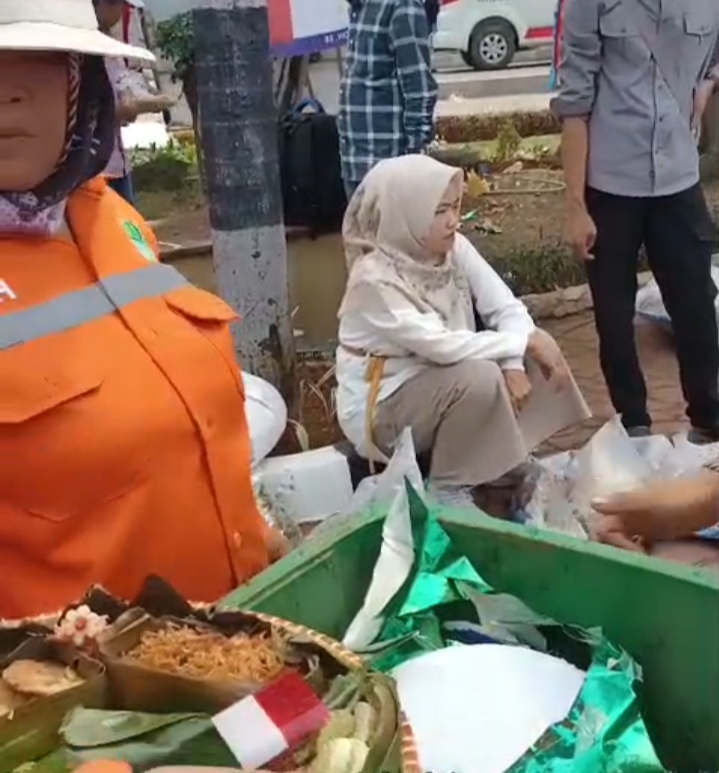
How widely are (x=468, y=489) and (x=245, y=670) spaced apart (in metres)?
2.52

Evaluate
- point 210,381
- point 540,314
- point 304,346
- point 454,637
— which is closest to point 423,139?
point 304,346

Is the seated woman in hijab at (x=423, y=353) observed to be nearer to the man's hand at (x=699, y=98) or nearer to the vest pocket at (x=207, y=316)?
the man's hand at (x=699, y=98)

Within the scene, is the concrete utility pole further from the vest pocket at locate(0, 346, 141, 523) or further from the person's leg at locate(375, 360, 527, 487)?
the vest pocket at locate(0, 346, 141, 523)

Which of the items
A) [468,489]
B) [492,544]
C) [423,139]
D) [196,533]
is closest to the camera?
[492,544]

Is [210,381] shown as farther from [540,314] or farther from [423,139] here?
[540,314]

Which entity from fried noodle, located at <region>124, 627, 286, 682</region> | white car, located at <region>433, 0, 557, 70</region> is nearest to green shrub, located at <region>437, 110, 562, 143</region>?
white car, located at <region>433, 0, 557, 70</region>

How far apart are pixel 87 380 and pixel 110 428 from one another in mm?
69

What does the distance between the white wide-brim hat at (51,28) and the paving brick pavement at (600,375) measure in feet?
10.2

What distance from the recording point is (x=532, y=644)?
1.54 meters

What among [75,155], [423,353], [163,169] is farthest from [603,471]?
[163,169]

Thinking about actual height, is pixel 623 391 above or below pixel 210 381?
below

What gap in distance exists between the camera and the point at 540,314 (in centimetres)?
621

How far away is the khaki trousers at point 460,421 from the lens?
12.1ft

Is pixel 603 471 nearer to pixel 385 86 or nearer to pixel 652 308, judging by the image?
pixel 385 86
